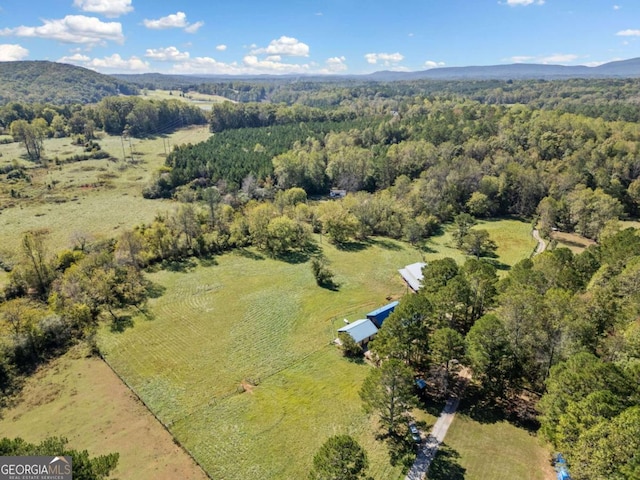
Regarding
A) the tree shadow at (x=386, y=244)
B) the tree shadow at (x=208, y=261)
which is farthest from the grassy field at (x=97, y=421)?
the tree shadow at (x=386, y=244)

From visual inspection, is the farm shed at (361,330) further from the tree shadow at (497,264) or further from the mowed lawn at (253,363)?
the tree shadow at (497,264)

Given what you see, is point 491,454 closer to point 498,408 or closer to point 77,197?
point 498,408

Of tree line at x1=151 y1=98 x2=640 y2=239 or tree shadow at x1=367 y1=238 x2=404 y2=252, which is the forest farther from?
tree shadow at x1=367 y1=238 x2=404 y2=252

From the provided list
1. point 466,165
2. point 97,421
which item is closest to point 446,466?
point 97,421

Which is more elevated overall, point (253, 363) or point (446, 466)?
point (446, 466)

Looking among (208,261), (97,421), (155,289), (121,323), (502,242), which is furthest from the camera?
(502,242)

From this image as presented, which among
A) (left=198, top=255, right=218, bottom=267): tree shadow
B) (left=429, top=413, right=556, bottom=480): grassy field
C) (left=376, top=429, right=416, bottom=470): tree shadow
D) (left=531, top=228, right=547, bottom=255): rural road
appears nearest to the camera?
(left=429, top=413, right=556, bottom=480): grassy field

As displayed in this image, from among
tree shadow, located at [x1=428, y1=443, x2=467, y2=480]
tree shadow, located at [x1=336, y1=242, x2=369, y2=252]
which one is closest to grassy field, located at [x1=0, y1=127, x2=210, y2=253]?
tree shadow, located at [x1=336, y1=242, x2=369, y2=252]
